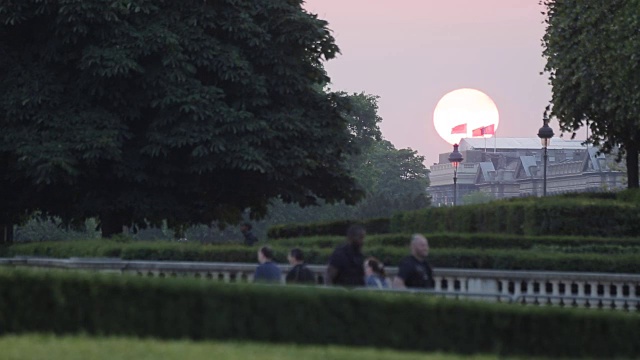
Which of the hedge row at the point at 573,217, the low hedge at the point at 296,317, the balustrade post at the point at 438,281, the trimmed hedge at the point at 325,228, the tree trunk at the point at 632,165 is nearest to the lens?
the low hedge at the point at 296,317

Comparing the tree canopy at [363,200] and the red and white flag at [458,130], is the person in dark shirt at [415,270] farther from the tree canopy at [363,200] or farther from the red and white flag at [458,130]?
the red and white flag at [458,130]

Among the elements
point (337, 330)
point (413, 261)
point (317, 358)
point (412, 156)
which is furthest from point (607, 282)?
point (412, 156)

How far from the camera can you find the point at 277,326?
619 inches

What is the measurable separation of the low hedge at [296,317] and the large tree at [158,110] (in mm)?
27836

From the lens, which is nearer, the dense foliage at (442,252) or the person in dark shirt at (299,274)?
the person in dark shirt at (299,274)

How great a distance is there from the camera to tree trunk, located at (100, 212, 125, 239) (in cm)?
4759

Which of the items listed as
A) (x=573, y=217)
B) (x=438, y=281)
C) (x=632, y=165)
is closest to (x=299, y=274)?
(x=438, y=281)

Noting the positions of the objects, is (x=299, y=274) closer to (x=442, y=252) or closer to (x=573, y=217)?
(x=442, y=252)

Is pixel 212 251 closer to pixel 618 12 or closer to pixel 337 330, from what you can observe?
pixel 337 330

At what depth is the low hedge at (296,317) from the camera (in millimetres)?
14969

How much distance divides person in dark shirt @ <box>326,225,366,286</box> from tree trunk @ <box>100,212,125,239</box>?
27268 mm

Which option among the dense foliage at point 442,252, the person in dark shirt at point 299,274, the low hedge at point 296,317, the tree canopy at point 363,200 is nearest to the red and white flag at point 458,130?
the tree canopy at point 363,200

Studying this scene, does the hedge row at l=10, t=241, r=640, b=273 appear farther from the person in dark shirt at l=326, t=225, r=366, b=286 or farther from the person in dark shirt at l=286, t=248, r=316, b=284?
the person in dark shirt at l=326, t=225, r=366, b=286

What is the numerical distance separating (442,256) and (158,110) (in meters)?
18.5
